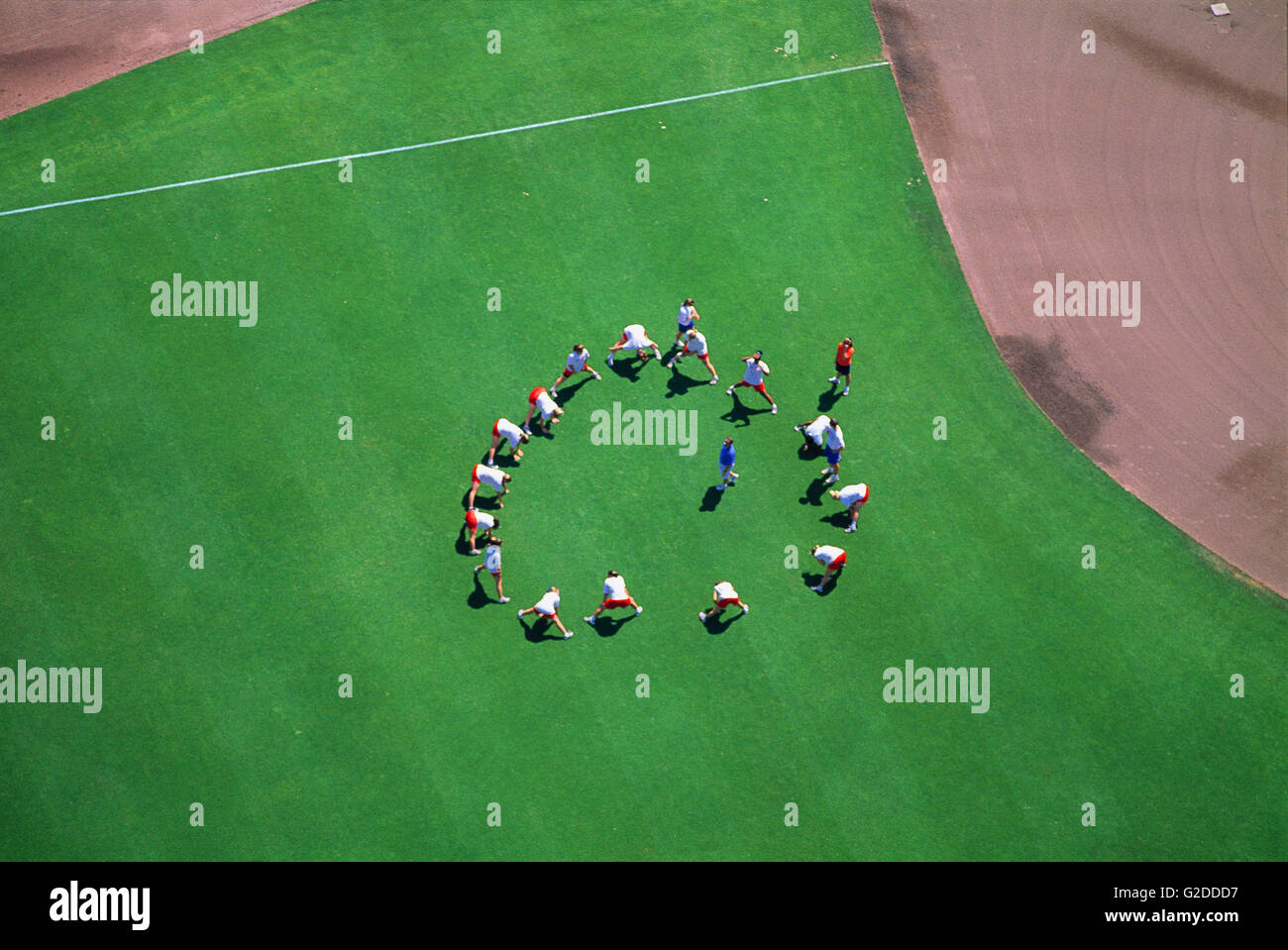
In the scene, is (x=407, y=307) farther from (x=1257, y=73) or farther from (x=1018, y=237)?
(x=1257, y=73)

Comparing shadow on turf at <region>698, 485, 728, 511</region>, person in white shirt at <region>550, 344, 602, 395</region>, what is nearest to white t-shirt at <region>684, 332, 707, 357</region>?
person in white shirt at <region>550, 344, 602, 395</region>

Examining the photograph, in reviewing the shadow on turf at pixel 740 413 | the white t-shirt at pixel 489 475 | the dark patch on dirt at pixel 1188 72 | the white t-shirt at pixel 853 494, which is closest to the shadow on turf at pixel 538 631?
the white t-shirt at pixel 489 475

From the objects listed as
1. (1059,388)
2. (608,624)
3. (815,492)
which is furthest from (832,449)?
(1059,388)

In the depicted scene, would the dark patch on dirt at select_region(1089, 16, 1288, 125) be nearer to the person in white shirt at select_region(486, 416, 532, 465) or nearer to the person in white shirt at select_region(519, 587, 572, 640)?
the person in white shirt at select_region(486, 416, 532, 465)

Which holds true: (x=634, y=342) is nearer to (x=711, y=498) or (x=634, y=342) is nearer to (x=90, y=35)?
(x=711, y=498)

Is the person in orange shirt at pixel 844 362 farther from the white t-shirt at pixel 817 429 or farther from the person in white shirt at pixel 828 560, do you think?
Answer: the person in white shirt at pixel 828 560

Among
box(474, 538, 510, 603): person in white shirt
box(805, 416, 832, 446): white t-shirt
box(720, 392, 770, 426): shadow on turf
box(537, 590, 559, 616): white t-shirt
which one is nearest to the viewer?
box(537, 590, 559, 616): white t-shirt
